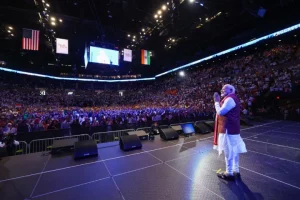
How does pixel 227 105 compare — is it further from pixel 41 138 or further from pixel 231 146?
pixel 41 138

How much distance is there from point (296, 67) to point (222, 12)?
344 inches

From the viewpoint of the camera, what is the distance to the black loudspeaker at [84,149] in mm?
4093

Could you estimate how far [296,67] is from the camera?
42.1 ft

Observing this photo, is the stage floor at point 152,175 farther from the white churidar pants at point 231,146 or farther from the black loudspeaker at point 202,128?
the black loudspeaker at point 202,128

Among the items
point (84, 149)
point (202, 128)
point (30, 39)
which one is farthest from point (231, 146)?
point (30, 39)

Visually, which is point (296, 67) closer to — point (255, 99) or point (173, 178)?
point (255, 99)

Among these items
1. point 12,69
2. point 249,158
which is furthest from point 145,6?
point 12,69

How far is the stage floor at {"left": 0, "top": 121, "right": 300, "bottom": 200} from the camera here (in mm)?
2424

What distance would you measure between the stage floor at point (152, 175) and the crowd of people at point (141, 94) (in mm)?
3707

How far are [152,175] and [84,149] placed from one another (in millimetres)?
2374

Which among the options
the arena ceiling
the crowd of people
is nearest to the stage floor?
the crowd of people

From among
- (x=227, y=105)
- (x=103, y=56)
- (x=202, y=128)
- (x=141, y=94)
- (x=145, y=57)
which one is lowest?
(x=202, y=128)

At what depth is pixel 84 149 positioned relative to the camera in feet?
13.9

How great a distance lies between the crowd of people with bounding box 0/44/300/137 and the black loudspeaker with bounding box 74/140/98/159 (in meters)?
2.98
